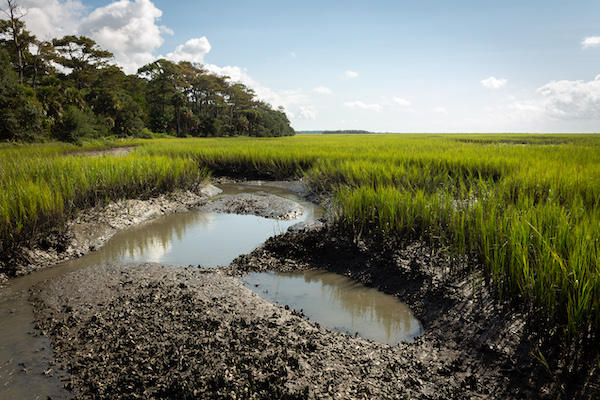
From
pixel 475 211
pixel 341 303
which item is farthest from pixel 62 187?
pixel 475 211

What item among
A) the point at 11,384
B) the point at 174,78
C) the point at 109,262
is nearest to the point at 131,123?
the point at 174,78

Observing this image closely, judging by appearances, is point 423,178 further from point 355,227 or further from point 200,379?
point 200,379

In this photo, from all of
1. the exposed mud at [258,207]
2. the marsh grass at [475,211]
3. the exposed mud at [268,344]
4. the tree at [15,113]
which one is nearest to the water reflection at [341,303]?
the exposed mud at [268,344]

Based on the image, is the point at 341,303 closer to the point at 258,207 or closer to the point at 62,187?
the point at 258,207

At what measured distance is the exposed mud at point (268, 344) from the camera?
1.89 meters

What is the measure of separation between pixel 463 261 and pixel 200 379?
8.01ft

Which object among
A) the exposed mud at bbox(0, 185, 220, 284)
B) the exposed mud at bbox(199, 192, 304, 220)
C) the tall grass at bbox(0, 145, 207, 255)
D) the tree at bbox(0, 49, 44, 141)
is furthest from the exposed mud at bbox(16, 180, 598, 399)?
the tree at bbox(0, 49, 44, 141)

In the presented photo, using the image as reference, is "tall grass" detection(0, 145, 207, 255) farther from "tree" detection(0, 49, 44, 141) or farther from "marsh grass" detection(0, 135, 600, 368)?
"tree" detection(0, 49, 44, 141)

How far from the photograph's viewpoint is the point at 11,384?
80.8 inches

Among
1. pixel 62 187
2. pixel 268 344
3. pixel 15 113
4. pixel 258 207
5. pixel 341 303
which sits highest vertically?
pixel 15 113

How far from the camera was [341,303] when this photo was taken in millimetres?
3168

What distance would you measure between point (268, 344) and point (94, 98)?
3133cm

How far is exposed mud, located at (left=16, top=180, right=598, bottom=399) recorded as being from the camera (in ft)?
6.21

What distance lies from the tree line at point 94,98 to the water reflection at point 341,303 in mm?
17415
